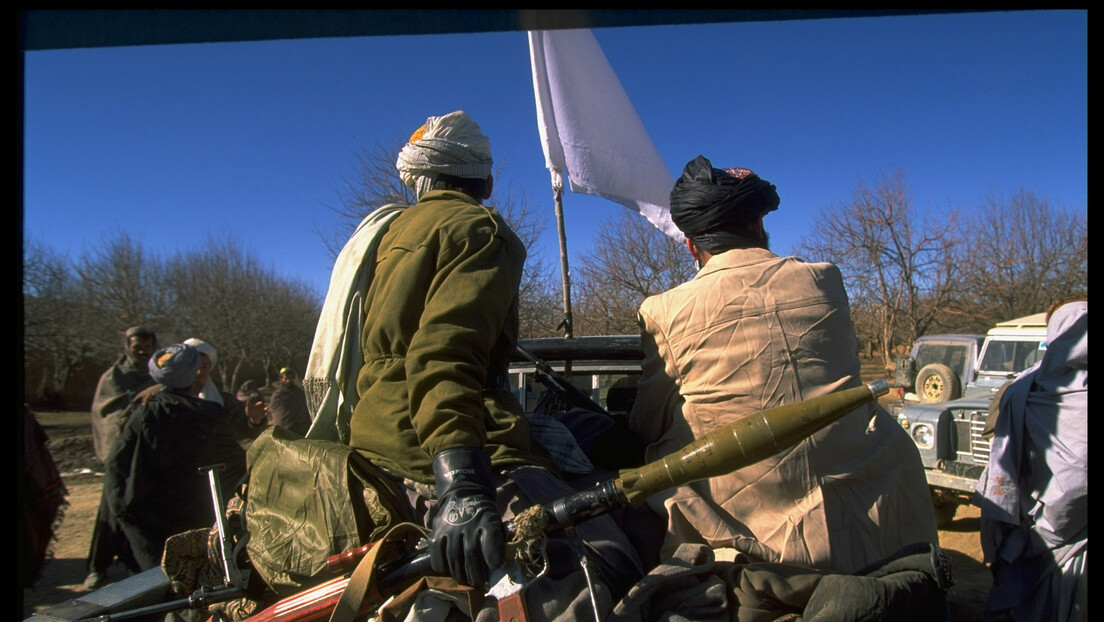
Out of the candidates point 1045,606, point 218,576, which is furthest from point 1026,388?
point 218,576

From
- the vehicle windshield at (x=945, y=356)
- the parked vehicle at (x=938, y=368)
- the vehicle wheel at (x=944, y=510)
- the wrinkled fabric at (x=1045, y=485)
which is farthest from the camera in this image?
the vehicle windshield at (x=945, y=356)

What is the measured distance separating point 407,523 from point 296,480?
A: 456 millimetres

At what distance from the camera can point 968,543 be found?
262 inches

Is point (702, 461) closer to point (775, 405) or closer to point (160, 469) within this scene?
point (775, 405)

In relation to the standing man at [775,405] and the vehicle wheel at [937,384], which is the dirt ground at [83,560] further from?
the vehicle wheel at [937,384]

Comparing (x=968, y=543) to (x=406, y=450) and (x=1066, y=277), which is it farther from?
(x=1066, y=277)

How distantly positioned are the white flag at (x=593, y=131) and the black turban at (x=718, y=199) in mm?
1899

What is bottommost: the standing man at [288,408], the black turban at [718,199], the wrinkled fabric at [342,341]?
the standing man at [288,408]

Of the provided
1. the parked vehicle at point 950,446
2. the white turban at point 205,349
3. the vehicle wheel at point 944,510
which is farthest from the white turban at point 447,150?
the vehicle wheel at point 944,510

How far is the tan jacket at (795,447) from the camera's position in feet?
6.64

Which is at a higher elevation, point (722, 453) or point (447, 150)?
point (447, 150)

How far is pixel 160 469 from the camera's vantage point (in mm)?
5211

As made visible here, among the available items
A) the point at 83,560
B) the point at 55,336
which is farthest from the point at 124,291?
the point at 83,560

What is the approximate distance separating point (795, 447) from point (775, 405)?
0.44 ft
